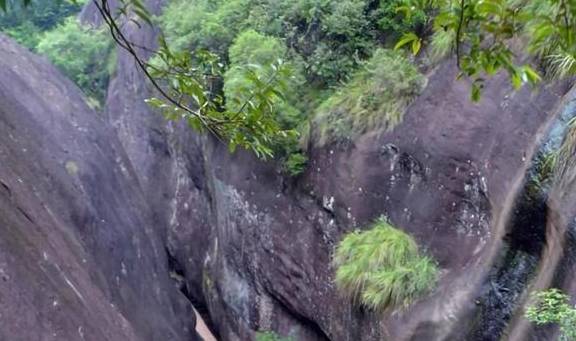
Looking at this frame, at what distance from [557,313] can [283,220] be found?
5.52 metres

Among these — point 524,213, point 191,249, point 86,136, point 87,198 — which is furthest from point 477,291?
point 191,249

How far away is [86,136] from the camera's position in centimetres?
984

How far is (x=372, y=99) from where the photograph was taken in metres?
9.34

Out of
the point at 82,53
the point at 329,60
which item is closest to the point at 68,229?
the point at 329,60

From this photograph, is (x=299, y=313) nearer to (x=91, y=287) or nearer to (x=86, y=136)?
(x=86, y=136)

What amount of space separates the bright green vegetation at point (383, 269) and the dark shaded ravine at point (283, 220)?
0.17 m

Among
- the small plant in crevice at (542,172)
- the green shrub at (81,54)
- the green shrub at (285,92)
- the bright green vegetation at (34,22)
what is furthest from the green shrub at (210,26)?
the bright green vegetation at (34,22)

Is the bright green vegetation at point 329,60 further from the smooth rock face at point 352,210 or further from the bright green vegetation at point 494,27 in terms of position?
the bright green vegetation at point 494,27

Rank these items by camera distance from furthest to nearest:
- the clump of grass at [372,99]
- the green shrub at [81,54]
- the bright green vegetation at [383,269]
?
the green shrub at [81,54]
the clump of grass at [372,99]
the bright green vegetation at [383,269]

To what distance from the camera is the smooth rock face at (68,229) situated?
4945 mm

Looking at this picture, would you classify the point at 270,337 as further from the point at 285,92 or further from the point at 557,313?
the point at 557,313

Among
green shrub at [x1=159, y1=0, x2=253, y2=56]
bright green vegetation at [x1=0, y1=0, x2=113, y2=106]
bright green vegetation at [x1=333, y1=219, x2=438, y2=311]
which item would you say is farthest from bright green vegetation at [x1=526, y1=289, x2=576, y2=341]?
bright green vegetation at [x1=0, y1=0, x2=113, y2=106]

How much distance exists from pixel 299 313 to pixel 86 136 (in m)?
3.49

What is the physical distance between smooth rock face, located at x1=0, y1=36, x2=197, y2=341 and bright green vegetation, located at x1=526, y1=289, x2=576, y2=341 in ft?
9.79
